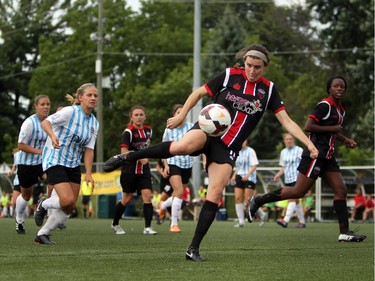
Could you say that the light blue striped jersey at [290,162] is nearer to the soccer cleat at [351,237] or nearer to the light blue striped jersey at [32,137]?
the light blue striped jersey at [32,137]

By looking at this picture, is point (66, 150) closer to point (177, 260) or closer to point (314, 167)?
point (177, 260)

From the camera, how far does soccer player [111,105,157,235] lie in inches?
608

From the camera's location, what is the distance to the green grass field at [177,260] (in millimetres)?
8078

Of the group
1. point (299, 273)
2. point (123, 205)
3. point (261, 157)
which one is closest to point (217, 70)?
point (261, 157)

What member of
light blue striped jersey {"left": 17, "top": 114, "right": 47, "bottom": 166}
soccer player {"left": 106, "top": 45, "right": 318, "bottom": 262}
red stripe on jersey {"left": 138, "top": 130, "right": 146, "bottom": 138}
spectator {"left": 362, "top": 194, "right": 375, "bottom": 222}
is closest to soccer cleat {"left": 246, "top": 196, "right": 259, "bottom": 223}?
soccer player {"left": 106, "top": 45, "right": 318, "bottom": 262}

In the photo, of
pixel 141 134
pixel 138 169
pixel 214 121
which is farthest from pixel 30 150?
pixel 214 121

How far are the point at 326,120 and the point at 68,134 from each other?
354 centimetres

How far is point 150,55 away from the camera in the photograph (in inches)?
2452

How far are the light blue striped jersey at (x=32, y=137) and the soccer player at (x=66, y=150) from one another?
8.70 feet

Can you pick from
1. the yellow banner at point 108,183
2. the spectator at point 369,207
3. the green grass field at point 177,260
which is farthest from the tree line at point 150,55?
the green grass field at point 177,260

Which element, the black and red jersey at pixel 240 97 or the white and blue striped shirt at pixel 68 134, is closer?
the black and red jersey at pixel 240 97

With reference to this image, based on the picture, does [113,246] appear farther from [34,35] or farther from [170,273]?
[34,35]

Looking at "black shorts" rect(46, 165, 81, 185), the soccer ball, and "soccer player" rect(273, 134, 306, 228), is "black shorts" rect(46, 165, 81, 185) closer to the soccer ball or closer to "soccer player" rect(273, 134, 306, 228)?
the soccer ball

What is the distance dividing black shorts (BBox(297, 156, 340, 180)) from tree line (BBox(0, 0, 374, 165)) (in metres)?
32.4
